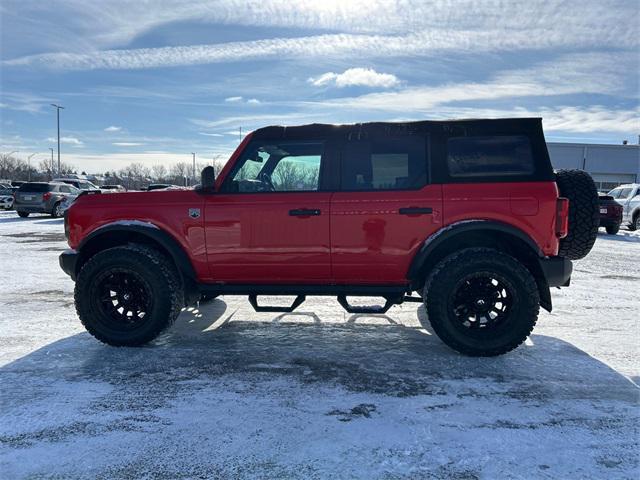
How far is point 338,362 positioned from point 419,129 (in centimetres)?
219

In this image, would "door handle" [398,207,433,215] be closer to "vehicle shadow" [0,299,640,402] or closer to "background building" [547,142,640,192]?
"vehicle shadow" [0,299,640,402]

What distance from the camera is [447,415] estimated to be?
290 cm

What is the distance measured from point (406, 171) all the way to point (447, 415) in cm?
210

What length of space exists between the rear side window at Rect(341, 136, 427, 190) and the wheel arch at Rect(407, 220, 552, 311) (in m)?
0.55

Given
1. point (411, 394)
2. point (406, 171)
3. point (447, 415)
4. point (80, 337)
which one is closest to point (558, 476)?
point (447, 415)

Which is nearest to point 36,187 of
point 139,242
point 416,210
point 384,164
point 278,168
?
point 139,242

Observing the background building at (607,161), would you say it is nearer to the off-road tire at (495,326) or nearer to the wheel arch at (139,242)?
the off-road tire at (495,326)

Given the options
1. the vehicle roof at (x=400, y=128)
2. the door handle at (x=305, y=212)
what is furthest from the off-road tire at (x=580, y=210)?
the door handle at (x=305, y=212)

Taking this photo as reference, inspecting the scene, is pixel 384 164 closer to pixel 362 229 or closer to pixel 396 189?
pixel 396 189

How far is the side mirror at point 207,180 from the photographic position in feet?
13.3

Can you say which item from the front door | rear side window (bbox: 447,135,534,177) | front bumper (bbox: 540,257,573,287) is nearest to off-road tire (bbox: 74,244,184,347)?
the front door

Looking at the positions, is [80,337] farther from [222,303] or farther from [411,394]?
[411,394]

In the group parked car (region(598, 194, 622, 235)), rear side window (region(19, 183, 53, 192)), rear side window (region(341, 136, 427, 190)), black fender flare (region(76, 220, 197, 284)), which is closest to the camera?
rear side window (region(341, 136, 427, 190))

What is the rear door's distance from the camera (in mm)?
3924
